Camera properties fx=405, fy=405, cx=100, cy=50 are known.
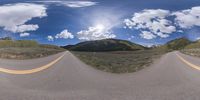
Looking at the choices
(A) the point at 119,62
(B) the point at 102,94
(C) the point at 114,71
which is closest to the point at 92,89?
(B) the point at 102,94

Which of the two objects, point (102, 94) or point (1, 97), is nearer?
A: point (1, 97)

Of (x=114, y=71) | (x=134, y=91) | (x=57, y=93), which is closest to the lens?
(x=57, y=93)

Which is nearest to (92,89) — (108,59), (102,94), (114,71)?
(102,94)

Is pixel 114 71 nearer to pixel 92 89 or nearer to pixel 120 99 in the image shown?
pixel 92 89

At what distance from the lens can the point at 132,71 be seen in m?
14.8

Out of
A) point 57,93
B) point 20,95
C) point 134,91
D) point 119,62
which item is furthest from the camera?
point 119,62

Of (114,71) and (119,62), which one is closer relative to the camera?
(114,71)

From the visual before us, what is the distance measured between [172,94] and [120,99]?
4.37 ft

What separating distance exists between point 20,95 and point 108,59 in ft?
Result: 31.7

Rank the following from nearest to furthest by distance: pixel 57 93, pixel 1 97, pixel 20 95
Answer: pixel 1 97, pixel 20 95, pixel 57 93

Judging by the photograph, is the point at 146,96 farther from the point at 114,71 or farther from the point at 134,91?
the point at 114,71

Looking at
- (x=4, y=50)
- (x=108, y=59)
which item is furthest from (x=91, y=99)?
(x=4, y=50)

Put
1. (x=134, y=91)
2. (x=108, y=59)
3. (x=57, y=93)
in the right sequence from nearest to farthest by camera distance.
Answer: (x=57, y=93) < (x=134, y=91) < (x=108, y=59)

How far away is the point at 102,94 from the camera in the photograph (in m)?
8.28
